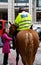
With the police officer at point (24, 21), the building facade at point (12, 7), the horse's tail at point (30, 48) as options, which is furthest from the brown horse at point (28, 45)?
the building facade at point (12, 7)

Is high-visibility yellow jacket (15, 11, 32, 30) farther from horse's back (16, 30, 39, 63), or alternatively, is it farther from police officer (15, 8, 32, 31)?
horse's back (16, 30, 39, 63)

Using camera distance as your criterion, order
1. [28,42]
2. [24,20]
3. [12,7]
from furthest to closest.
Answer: [12,7] → [24,20] → [28,42]

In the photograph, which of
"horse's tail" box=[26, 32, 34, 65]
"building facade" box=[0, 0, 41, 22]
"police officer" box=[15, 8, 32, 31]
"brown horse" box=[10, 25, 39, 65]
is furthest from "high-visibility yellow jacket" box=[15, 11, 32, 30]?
"building facade" box=[0, 0, 41, 22]

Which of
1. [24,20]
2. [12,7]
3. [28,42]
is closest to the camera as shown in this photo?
[28,42]

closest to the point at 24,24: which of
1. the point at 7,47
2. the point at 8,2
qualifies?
the point at 7,47

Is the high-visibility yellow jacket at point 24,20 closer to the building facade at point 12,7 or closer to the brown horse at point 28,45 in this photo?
the brown horse at point 28,45

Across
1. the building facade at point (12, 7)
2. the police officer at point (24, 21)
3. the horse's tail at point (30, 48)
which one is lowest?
the building facade at point (12, 7)

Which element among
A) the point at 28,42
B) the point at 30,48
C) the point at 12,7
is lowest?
the point at 12,7

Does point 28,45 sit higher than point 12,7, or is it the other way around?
point 28,45

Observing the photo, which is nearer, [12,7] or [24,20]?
[24,20]

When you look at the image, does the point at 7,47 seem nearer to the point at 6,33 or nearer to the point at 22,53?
the point at 6,33

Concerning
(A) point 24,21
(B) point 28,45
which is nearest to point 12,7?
(A) point 24,21

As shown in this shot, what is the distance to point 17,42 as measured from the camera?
6.83m

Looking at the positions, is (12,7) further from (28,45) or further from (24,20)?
(28,45)
